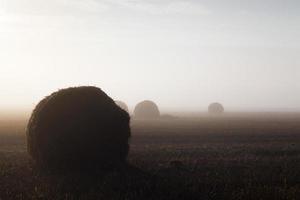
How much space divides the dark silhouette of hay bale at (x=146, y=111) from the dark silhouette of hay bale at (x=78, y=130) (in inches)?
2957

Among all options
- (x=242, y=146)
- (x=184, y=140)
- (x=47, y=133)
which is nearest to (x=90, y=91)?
(x=47, y=133)

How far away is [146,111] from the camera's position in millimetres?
97688

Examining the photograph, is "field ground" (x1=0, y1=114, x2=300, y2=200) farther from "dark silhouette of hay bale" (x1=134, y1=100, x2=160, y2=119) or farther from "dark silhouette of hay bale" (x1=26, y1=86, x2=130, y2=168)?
"dark silhouette of hay bale" (x1=134, y1=100, x2=160, y2=119)

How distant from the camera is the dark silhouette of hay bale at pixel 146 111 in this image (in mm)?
96819

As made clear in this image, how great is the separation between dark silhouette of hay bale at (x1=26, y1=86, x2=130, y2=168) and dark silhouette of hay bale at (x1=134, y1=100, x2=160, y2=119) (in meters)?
75.1

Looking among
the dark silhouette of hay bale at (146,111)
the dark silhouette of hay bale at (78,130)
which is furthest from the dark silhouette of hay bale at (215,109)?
the dark silhouette of hay bale at (78,130)

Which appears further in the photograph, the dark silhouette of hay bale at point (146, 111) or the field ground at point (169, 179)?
the dark silhouette of hay bale at point (146, 111)

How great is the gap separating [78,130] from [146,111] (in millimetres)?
77885

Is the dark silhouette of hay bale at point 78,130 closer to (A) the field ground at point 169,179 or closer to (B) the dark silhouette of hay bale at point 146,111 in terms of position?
(A) the field ground at point 169,179

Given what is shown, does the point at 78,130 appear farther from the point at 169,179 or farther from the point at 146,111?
the point at 146,111

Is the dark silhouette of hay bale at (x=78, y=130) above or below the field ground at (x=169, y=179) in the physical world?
above

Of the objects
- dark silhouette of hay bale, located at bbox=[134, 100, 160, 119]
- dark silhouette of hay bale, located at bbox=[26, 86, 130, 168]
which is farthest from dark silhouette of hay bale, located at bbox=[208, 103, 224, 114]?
dark silhouette of hay bale, located at bbox=[26, 86, 130, 168]

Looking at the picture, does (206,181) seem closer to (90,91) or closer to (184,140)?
Answer: (90,91)

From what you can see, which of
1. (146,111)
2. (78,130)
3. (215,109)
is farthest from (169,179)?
(215,109)
